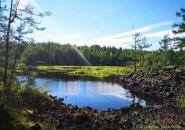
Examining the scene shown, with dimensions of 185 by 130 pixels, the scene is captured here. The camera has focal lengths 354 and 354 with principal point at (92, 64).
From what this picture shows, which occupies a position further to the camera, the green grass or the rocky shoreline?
the green grass

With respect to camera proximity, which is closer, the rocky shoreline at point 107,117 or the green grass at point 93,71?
the rocky shoreline at point 107,117

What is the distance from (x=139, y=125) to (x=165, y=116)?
579 centimetres

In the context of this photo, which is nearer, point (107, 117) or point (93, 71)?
point (107, 117)

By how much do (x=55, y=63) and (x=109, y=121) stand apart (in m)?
155

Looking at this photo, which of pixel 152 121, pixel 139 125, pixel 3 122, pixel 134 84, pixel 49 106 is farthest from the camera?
pixel 134 84

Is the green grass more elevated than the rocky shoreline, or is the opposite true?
the green grass

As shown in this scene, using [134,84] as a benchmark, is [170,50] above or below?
above

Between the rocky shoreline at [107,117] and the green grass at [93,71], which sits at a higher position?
the green grass at [93,71]

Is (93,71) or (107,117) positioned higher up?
(93,71)

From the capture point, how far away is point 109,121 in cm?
2850

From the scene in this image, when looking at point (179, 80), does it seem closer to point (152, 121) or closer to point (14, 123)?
point (152, 121)

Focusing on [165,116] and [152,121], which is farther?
[165,116]

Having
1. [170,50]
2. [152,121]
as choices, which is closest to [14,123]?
[152,121]

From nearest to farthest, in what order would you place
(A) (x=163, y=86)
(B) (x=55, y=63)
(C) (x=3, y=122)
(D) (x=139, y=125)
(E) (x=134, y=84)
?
(C) (x=3, y=122) < (D) (x=139, y=125) < (A) (x=163, y=86) < (E) (x=134, y=84) < (B) (x=55, y=63)
